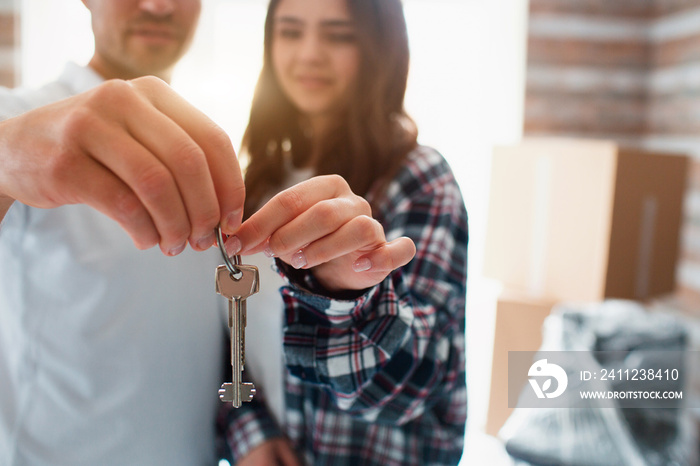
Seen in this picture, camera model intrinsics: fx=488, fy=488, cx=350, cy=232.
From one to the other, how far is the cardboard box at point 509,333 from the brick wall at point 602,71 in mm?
608

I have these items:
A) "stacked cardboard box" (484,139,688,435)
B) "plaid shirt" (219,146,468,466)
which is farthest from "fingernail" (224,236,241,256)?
"stacked cardboard box" (484,139,688,435)

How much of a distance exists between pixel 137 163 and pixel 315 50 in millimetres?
312

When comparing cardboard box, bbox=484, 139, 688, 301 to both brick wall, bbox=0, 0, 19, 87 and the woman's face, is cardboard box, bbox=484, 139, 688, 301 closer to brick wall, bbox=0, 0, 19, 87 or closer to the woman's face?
the woman's face

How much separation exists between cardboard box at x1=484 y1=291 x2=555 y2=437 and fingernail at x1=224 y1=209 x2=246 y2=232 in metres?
0.96

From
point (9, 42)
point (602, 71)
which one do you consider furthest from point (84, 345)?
point (602, 71)

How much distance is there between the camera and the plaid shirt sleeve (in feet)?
1.05

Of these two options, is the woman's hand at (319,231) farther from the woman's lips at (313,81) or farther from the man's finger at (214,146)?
the woman's lips at (313,81)

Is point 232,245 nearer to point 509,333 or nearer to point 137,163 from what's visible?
point 137,163

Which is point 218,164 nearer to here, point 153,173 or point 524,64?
point 153,173

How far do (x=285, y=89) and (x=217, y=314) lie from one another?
0.24 m

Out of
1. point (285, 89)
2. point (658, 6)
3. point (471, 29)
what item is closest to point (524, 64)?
point (471, 29)

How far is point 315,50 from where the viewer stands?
1.46 ft

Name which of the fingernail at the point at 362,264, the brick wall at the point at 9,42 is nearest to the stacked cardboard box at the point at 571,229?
the fingernail at the point at 362,264

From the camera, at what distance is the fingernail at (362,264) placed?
0.23 metres
